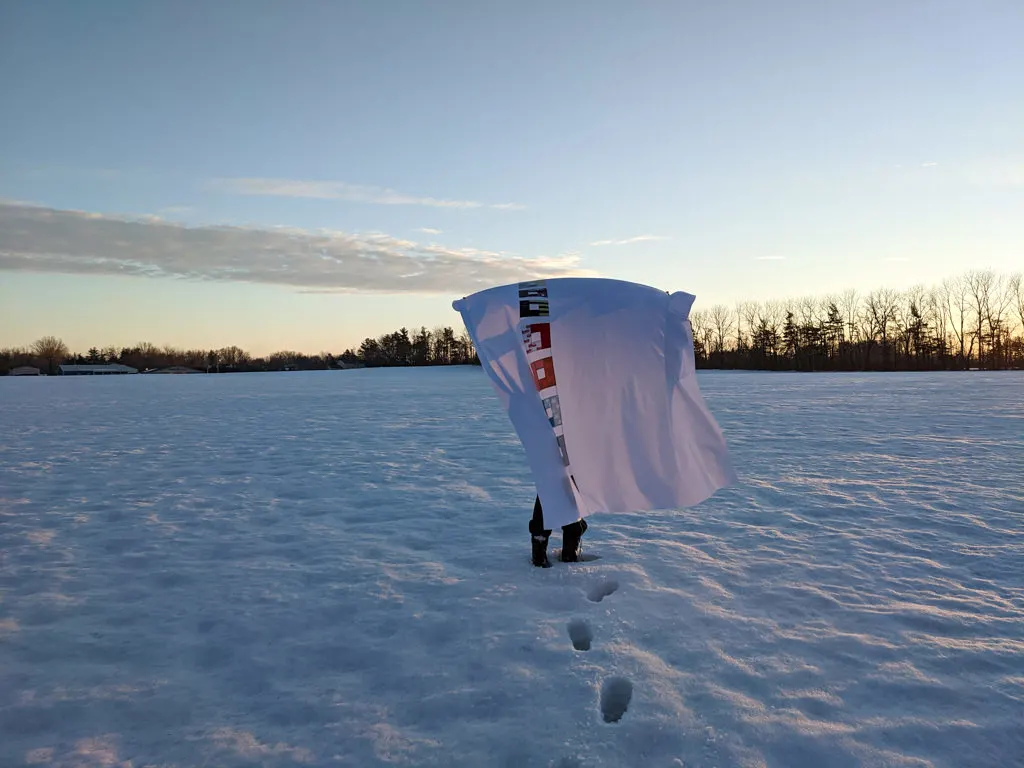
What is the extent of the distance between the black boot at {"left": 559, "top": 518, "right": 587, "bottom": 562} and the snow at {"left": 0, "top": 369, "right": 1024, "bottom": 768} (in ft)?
0.55

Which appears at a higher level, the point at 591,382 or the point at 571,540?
the point at 591,382

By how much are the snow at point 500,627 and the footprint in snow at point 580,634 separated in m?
0.01

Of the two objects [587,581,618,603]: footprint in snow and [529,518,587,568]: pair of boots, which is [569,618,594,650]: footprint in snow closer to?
[587,581,618,603]: footprint in snow

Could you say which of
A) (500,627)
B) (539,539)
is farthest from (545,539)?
(500,627)

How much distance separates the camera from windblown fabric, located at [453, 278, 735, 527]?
380 cm

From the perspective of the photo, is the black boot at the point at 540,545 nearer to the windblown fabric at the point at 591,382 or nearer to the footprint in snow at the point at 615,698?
the windblown fabric at the point at 591,382

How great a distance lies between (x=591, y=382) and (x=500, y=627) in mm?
1583

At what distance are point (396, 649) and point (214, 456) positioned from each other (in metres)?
8.19

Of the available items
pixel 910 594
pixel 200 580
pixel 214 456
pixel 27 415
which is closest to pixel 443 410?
pixel 214 456

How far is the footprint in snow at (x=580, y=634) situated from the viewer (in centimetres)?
349

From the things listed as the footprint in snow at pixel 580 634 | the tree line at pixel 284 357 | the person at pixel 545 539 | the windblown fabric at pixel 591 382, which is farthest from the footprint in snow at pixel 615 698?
the tree line at pixel 284 357

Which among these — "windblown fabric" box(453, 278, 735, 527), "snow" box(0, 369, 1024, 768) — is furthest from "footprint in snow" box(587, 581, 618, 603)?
"windblown fabric" box(453, 278, 735, 527)

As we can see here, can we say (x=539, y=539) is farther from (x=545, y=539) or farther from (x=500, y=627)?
(x=500, y=627)

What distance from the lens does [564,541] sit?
16.0 feet
